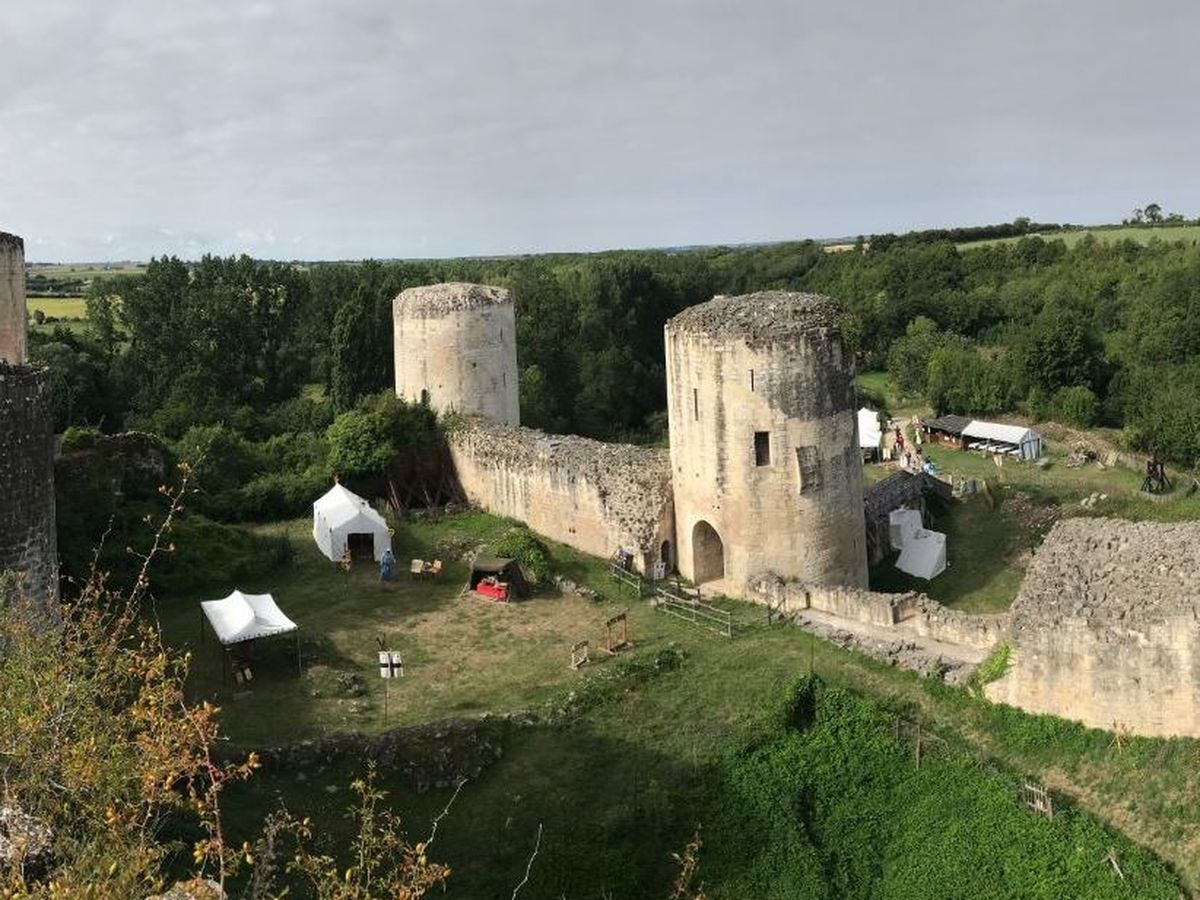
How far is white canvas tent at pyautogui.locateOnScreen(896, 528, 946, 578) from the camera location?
2348 cm

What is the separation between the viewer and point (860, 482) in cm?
2028

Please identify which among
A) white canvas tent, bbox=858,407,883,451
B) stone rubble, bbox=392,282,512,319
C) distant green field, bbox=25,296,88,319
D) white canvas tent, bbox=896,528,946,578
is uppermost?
distant green field, bbox=25,296,88,319

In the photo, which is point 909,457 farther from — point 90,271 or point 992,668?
point 90,271

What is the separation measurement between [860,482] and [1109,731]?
7.33 metres

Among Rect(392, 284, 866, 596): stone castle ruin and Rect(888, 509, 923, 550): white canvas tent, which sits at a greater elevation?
Rect(392, 284, 866, 596): stone castle ruin

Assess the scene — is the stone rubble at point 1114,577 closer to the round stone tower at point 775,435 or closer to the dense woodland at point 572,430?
the dense woodland at point 572,430

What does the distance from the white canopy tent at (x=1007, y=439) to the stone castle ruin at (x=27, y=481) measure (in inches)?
1214

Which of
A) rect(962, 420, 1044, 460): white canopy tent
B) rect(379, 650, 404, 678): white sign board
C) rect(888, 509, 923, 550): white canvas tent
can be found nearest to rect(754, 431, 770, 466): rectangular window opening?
rect(888, 509, 923, 550): white canvas tent

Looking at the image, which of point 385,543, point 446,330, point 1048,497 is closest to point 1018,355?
point 1048,497

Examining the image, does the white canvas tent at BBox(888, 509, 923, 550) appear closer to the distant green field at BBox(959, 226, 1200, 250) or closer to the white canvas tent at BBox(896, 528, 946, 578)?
the white canvas tent at BBox(896, 528, 946, 578)

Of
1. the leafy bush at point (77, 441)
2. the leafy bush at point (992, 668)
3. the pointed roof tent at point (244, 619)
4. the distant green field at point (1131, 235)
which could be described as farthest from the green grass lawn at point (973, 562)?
the distant green field at point (1131, 235)

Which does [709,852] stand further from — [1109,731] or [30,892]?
[30,892]

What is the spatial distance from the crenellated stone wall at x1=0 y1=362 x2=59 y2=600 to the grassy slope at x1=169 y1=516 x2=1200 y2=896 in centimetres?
332

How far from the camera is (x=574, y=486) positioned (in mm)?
23188
